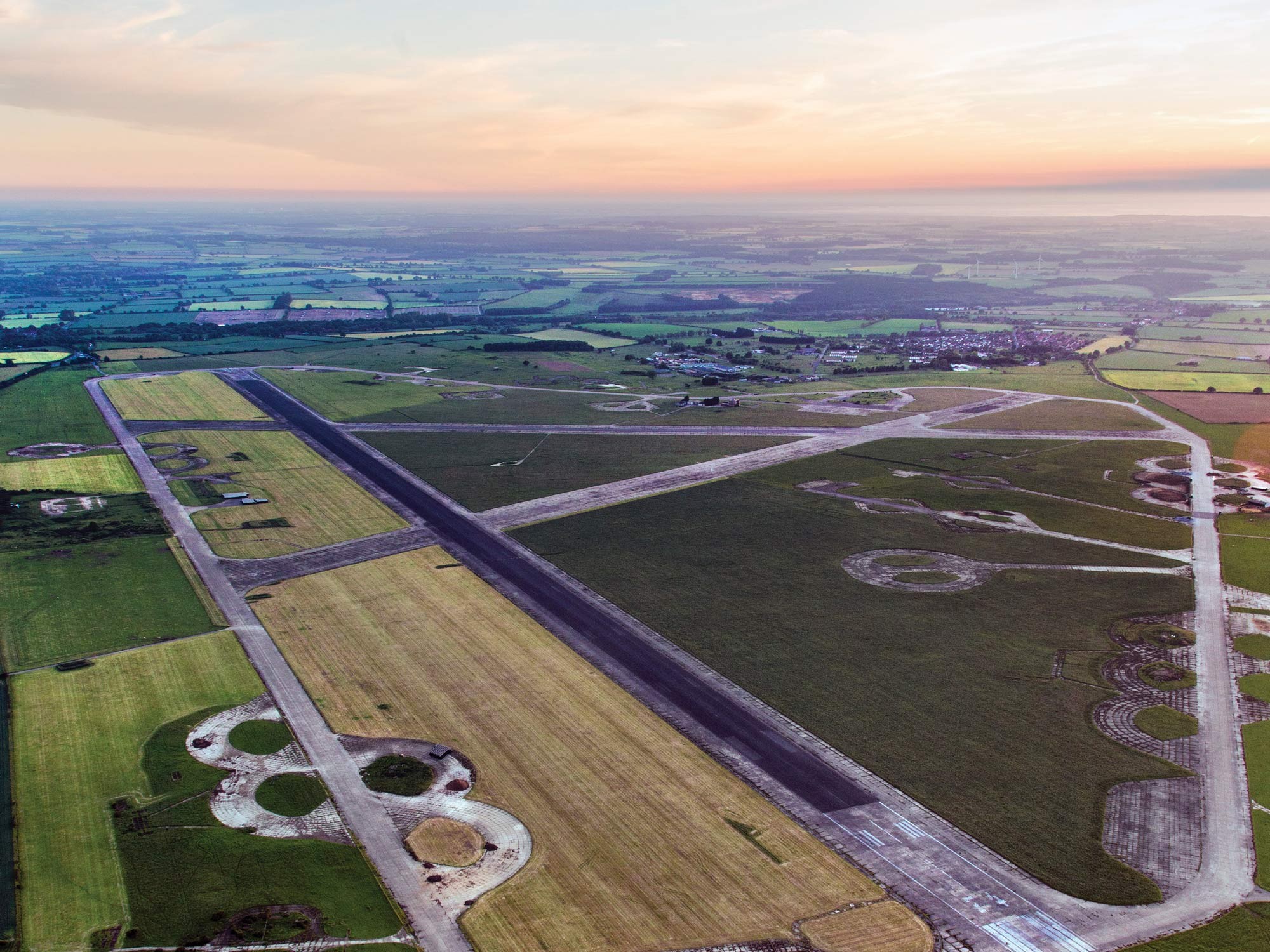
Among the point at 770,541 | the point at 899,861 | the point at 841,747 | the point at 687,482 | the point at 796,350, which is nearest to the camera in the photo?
the point at 899,861

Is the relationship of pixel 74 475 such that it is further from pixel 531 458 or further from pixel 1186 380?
pixel 1186 380

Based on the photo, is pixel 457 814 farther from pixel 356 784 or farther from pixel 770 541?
pixel 770 541

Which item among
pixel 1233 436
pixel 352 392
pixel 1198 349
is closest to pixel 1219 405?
pixel 1233 436

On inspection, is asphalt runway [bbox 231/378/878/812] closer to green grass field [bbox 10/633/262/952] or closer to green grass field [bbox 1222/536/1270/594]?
green grass field [bbox 10/633/262/952]

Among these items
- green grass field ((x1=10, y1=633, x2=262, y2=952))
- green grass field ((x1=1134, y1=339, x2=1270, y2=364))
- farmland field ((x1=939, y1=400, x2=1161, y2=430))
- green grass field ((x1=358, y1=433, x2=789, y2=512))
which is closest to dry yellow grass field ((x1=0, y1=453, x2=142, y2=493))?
green grass field ((x1=358, y1=433, x2=789, y2=512))

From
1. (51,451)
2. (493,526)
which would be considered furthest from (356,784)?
(51,451)
